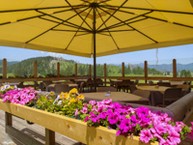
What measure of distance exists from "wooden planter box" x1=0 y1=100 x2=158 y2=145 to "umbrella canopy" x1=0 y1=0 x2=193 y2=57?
9.51ft

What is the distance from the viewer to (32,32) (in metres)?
6.99

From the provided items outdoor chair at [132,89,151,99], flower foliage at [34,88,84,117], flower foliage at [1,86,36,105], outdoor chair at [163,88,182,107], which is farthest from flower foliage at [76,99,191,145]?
outdoor chair at [163,88,182,107]

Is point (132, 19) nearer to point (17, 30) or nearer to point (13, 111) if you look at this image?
point (17, 30)

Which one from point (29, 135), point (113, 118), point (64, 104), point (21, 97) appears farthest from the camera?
point (29, 135)

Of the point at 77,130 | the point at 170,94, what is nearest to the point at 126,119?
the point at 77,130

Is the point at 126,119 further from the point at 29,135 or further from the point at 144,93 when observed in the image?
the point at 144,93

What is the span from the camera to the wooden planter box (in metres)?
1.57

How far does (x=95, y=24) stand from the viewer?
689 cm

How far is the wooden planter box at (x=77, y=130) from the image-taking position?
61.9 inches

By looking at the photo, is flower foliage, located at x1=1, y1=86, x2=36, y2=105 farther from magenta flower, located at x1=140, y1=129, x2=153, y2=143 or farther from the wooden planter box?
magenta flower, located at x1=140, y1=129, x2=153, y2=143

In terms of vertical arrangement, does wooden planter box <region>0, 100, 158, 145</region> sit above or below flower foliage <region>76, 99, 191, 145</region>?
below

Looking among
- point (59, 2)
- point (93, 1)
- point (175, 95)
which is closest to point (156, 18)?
point (93, 1)

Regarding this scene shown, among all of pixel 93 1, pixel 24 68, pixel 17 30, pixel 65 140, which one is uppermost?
pixel 93 1

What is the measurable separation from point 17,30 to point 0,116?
298 cm
